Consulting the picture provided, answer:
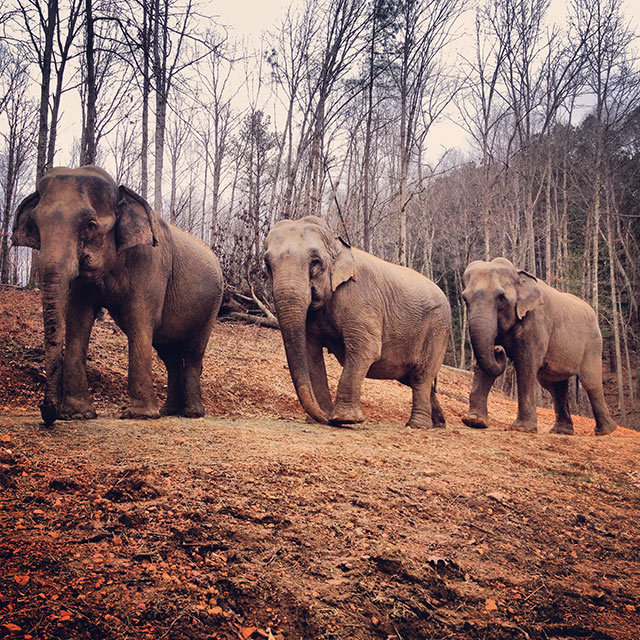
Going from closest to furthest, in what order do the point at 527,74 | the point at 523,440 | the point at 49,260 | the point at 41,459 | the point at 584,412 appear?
the point at 41,459
the point at 49,260
the point at 523,440
the point at 527,74
the point at 584,412

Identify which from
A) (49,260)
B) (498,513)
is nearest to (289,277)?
(49,260)

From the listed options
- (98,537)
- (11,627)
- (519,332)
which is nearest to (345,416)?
(519,332)

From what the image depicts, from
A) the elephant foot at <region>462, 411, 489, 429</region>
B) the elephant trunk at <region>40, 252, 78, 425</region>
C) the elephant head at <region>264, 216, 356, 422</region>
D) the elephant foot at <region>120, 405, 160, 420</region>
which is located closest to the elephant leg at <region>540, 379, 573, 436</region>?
the elephant foot at <region>462, 411, 489, 429</region>

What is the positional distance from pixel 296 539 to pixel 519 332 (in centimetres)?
727

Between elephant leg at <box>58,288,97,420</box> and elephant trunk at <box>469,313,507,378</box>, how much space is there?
18.2ft

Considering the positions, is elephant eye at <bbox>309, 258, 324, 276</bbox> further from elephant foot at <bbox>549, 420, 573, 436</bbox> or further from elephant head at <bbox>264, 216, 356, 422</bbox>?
A: elephant foot at <bbox>549, 420, 573, 436</bbox>

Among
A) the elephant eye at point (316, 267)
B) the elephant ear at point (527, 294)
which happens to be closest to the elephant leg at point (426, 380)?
the elephant ear at point (527, 294)

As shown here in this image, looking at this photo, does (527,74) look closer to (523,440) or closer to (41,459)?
(523,440)

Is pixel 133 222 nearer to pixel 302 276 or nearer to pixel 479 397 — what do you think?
pixel 302 276

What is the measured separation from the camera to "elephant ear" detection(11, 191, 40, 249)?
573 centimetres

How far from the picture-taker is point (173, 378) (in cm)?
762

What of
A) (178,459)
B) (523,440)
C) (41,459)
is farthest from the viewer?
(523,440)

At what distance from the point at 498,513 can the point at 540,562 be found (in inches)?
26.3

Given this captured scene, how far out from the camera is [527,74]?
20078 millimetres
